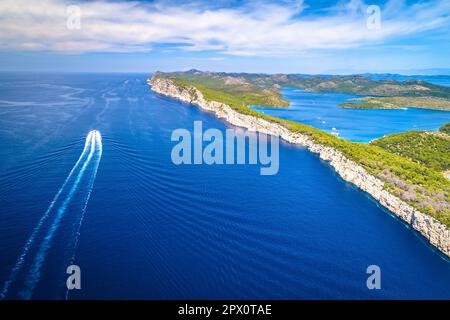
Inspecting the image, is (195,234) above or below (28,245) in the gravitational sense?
below

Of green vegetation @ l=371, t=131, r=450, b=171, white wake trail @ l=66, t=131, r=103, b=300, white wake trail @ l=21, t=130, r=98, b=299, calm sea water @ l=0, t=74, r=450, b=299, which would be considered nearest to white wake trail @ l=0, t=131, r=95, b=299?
calm sea water @ l=0, t=74, r=450, b=299

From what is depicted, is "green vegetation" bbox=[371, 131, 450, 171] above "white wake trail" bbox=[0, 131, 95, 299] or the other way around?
above

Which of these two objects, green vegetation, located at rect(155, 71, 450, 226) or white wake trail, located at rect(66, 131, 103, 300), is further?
green vegetation, located at rect(155, 71, 450, 226)

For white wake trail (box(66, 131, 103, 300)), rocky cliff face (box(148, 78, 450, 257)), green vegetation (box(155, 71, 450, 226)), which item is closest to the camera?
white wake trail (box(66, 131, 103, 300))

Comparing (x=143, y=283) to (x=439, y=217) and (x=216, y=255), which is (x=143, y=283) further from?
(x=439, y=217)

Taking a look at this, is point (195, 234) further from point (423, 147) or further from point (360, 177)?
point (423, 147)

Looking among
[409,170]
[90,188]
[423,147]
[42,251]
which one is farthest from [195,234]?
[423,147]

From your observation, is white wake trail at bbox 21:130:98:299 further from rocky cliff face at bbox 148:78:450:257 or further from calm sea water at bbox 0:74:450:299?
rocky cliff face at bbox 148:78:450:257
